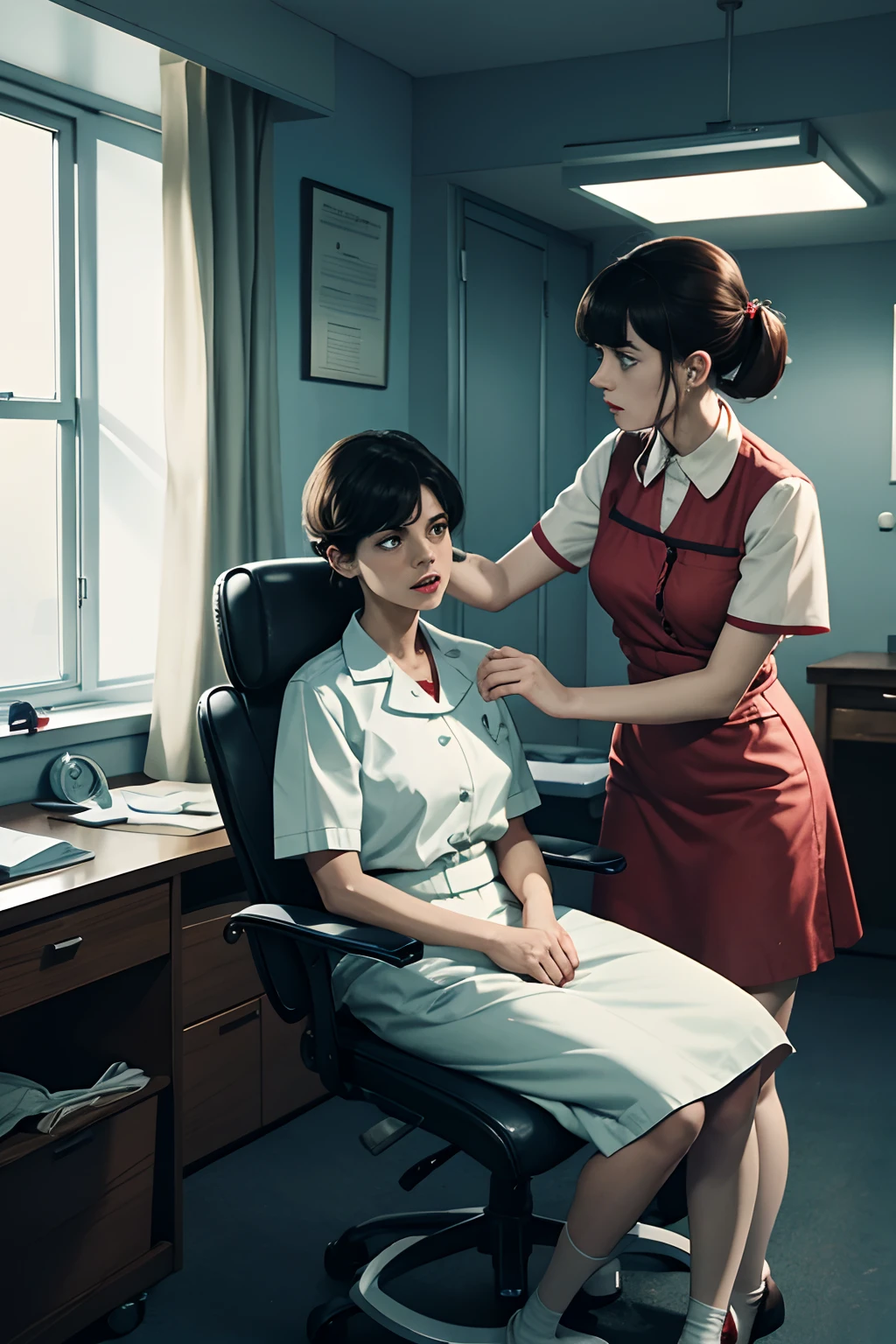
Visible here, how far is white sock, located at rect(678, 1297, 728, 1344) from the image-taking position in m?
1.75

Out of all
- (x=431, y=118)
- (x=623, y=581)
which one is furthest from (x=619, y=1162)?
(x=431, y=118)

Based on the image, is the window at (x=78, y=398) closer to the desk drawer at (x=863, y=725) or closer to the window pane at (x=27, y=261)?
the window pane at (x=27, y=261)

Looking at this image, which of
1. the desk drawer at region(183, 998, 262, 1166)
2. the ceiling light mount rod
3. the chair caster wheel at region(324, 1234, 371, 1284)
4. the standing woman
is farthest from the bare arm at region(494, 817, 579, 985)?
the ceiling light mount rod

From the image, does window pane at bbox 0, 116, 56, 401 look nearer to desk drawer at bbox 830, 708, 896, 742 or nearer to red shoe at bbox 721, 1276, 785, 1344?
red shoe at bbox 721, 1276, 785, 1344

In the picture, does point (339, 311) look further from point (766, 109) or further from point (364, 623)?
point (364, 623)

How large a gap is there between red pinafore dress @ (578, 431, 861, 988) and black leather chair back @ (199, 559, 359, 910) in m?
0.45

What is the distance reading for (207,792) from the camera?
2.64m

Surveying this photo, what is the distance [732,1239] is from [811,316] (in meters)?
3.33

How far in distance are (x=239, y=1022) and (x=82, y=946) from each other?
2.34 feet

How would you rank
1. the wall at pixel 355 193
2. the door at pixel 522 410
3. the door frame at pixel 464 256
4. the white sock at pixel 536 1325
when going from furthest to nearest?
the door at pixel 522 410, the door frame at pixel 464 256, the wall at pixel 355 193, the white sock at pixel 536 1325

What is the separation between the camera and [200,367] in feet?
9.16

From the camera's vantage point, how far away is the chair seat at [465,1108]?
156 centimetres

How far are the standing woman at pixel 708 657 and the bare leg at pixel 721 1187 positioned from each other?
151mm

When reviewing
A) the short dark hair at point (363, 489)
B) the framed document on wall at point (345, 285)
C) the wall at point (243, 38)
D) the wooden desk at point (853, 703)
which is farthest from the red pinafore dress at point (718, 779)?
the wooden desk at point (853, 703)
